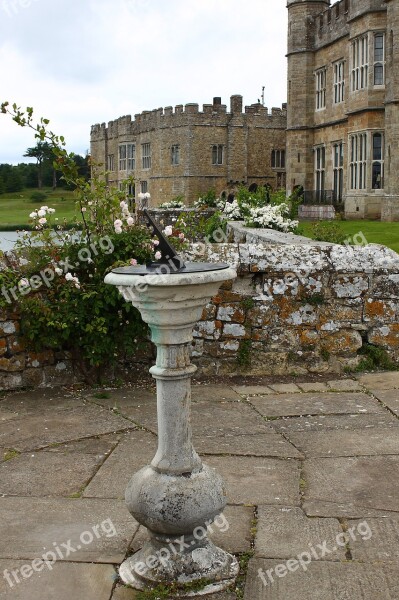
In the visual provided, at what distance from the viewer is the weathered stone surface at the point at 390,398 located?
5199 millimetres

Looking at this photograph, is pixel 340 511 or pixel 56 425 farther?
pixel 56 425

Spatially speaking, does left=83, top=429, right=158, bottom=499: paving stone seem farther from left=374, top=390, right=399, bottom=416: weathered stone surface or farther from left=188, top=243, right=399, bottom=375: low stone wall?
left=374, top=390, right=399, bottom=416: weathered stone surface

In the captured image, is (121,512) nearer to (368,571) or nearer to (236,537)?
(236,537)

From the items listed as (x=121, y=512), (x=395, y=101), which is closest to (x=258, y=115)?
(x=395, y=101)

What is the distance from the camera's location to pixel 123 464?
418 centimetres

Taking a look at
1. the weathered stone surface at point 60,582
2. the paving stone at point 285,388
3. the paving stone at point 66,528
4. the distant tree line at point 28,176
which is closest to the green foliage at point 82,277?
the paving stone at point 285,388

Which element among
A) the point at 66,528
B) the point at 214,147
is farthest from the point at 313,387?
the point at 214,147

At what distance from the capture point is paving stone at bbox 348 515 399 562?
309 centimetres

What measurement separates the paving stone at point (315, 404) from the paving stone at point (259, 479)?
941 millimetres

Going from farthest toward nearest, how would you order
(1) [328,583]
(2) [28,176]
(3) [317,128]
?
(2) [28,176], (3) [317,128], (1) [328,583]

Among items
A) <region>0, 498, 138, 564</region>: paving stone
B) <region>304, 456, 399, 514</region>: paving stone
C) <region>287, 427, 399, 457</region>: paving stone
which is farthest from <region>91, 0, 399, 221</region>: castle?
<region>0, 498, 138, 564</region>: paving stone

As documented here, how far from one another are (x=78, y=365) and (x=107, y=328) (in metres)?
0.51

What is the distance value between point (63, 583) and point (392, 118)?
23.2 meters

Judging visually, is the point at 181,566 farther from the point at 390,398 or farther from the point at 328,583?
the point at 390,398
